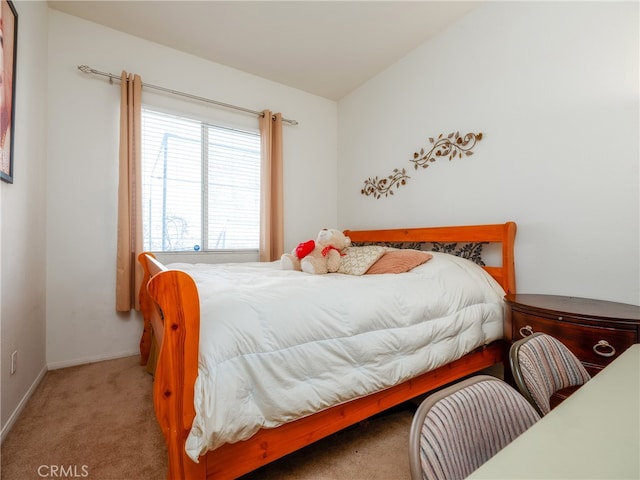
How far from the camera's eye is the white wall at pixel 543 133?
1583mm

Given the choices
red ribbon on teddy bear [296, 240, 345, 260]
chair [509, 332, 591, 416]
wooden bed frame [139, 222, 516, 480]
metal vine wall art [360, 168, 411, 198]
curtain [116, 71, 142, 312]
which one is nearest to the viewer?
chair [509, 332, 591, 416]

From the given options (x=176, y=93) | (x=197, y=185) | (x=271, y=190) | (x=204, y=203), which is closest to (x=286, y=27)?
(x=176, y=93)

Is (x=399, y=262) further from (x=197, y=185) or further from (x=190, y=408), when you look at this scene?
(x=197, y=185)

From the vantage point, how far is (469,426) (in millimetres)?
573

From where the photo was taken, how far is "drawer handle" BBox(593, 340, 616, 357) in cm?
127

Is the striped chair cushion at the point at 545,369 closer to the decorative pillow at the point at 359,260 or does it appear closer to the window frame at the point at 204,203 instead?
the decorative pillow at the point at 359,260

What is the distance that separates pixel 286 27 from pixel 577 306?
2.74 m

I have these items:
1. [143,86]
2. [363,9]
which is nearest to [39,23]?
[143,86]

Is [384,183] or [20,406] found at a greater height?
[384,183]

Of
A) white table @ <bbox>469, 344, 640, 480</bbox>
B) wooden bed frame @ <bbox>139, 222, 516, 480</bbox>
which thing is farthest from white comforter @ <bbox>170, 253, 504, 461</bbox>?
white table @ <bbox>469, 344, 640, 480</bbox>

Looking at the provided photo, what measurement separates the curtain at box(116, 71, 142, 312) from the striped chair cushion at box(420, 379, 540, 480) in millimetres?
2526

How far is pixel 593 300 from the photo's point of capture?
1.62 metres

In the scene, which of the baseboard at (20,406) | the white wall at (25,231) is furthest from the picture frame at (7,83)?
the baseboard at (20,406)

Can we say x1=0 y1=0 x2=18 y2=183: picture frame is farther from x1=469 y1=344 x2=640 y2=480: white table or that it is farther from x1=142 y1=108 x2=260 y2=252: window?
x1=469 y1=344 x2=640 y2=480: white table
